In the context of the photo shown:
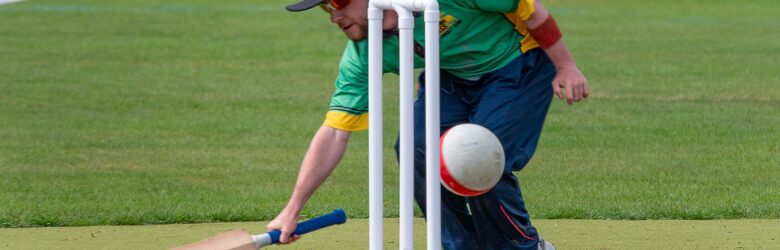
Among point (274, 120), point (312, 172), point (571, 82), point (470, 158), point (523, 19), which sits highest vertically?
point (523, 19)

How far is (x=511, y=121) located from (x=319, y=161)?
0.79 meters

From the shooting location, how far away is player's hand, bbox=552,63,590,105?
4148mm

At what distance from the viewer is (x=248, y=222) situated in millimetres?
5879

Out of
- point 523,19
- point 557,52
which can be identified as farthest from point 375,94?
point 557,52

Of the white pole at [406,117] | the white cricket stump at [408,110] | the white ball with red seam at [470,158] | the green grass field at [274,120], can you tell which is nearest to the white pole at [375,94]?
the white cricket stump at [408,110]

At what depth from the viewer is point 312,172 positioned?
3.97 meters

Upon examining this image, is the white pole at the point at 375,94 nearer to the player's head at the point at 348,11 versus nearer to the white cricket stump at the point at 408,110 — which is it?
the white cricket stump at the point at 408,110

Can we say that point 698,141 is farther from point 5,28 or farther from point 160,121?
point 5,28

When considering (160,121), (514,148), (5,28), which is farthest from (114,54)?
(514,148)

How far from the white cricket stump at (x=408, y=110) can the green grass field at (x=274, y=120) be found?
2.54 meters

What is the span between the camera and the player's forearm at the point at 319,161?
394cm

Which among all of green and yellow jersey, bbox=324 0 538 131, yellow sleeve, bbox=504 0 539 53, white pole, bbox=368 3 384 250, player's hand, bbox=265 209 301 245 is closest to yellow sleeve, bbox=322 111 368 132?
green and yellow jersey, bbox=324 0 538 131

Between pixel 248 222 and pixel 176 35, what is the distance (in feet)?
34.5

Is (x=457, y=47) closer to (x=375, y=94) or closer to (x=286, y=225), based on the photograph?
(x=375, y=94)
